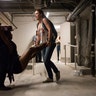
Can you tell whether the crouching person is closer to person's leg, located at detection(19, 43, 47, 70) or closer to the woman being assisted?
person's leg, located at detection(19, 43, 47, 70)

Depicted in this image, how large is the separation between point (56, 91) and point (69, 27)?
649 cm

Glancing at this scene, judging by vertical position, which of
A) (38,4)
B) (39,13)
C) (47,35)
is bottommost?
(47,35)

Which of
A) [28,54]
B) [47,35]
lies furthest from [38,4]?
[28,54]

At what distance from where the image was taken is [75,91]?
3.34 m

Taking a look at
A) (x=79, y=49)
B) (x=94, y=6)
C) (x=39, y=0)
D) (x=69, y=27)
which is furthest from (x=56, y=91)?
(x=69, y=27)

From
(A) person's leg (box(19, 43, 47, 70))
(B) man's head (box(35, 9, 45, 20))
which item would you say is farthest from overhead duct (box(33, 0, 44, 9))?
(A) person's leg (box(19, 43, 47, 70))

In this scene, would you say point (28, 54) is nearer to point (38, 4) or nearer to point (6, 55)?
point (6, 55)

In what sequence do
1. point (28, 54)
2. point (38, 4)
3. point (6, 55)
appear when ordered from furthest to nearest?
1. point (38, 4)
2. point (28, 54)
3. point (6, 55)

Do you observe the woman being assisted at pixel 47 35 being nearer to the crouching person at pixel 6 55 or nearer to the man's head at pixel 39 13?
the man's head at pixel 39 13

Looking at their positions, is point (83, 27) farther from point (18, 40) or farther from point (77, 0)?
point (18, 40)

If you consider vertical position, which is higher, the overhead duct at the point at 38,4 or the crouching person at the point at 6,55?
the overhead duct at the point at 38,4

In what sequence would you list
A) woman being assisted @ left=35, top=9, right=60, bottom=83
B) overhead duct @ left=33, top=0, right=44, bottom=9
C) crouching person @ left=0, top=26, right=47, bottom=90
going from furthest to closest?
overhead duct @ left=33, top=0, right=44, bottom=9 → woman being assisted @ left=35, top=9, right=60, bottom=83 → crouching person @ left=0, top=26, right=47, bottom=90

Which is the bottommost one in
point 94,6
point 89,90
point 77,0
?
point 89,90

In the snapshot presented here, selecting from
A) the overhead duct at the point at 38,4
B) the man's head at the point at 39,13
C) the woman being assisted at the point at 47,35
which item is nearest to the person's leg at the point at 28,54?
the woman being assisted at the point at 47,35
